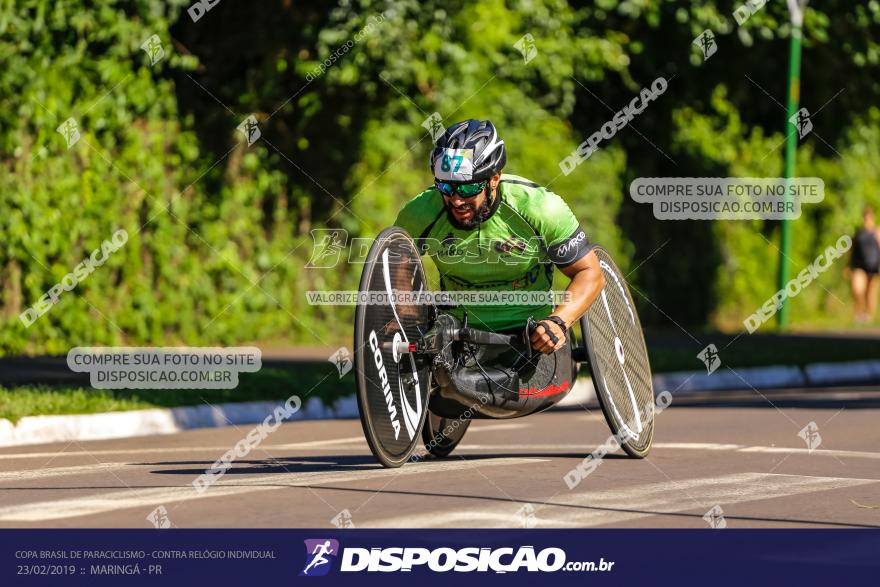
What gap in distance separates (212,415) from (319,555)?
7064mm

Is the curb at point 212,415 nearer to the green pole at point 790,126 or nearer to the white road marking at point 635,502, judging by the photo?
the white road marking at point 635,502

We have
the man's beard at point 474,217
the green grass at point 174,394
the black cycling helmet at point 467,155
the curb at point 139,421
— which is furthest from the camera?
the green grass at point 174,394

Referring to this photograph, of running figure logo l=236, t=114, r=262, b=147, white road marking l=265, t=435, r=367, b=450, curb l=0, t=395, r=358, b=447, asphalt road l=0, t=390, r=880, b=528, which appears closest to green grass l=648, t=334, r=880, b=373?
running figure logo l=236, t=114, r=262, b=147

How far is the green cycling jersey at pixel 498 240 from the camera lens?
899cm

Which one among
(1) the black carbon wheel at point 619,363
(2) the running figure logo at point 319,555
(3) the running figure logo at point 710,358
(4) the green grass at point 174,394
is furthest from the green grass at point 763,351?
(2) the running figure logo at point 319,555

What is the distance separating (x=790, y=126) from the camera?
78.5ft

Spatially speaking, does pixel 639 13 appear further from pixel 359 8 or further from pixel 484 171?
pixel 484 171

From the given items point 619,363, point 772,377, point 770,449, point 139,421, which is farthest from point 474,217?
point 772,377

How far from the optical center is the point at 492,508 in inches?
295

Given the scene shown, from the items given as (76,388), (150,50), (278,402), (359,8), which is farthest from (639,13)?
(76,388)

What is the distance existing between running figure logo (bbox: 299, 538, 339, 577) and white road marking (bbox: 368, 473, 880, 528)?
464 millimetres

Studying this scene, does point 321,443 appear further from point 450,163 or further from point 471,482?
point 450,163

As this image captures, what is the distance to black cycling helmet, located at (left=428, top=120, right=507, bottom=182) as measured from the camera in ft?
28.3

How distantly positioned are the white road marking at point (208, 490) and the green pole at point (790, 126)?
13673 mm
